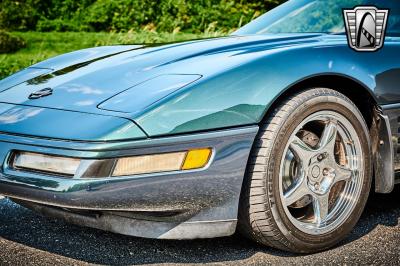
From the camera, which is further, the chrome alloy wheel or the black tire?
the chrome alloy wheel

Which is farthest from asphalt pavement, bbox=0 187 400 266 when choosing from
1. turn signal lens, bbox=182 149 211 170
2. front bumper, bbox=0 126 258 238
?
turn signal lens, bbox=182 149 211 170

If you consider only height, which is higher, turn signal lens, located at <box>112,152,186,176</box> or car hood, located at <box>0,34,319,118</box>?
car hood, located at <box>0,34,319,118</box>

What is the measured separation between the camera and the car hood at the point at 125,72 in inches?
114

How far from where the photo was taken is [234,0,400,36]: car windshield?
3.91 m

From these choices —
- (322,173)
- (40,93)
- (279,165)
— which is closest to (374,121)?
(322,173)

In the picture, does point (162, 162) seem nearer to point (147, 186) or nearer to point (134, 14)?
point (147, 186)

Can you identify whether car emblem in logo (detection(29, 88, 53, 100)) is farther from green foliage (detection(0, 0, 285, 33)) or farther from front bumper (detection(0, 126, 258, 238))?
green foliage (detection(0, 0, 285, 33))

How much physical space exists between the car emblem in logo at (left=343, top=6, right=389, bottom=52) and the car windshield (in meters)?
0.04

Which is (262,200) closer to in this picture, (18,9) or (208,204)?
(208,204)

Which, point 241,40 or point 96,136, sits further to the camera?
point 241,40

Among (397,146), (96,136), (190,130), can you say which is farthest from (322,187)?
(96,136)

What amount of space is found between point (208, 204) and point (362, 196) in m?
0.83

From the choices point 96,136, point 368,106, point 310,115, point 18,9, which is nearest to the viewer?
point 96,136

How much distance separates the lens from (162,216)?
9.11ft
